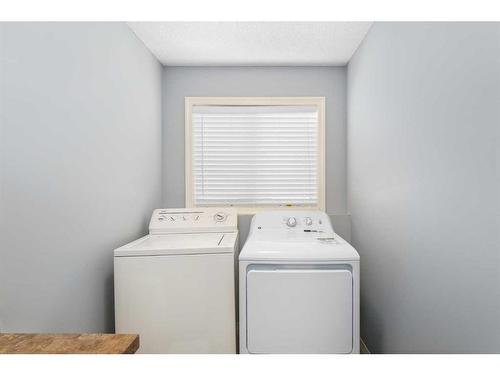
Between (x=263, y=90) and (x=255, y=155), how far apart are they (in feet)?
2.04

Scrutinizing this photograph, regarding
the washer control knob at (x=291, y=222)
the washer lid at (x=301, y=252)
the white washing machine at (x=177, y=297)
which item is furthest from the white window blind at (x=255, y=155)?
the white washing machine at (x=177, y=297)

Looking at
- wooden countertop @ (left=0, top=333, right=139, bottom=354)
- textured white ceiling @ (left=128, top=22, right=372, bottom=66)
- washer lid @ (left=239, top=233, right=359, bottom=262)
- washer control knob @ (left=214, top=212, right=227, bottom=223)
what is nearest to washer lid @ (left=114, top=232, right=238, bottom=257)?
washer lid @ (left=239, top=233, right=359, bottom=262)

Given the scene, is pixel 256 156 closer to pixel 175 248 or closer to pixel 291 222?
pixel 291 222

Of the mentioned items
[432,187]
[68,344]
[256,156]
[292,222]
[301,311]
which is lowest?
[301,311]

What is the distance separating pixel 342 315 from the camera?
68.3 inches

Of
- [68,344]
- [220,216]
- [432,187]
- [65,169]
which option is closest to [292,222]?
[220,216]

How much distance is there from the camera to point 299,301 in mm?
1736

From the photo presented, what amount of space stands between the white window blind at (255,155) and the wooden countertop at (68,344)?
80.3 inches

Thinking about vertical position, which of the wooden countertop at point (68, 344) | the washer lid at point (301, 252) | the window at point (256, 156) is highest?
the window at point (256, 156)

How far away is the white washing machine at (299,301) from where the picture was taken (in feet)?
5.69

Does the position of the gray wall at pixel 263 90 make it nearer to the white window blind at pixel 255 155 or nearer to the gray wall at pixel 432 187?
the white window blind at pixel 255 155

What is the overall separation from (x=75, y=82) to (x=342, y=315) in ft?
6.27

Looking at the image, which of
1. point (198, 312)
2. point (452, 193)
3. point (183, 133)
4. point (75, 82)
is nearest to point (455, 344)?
point (452, 193)

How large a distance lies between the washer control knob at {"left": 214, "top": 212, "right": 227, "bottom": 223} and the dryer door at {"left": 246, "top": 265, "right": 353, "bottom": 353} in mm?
892
